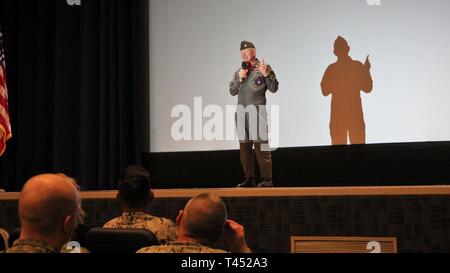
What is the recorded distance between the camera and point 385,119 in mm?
4797

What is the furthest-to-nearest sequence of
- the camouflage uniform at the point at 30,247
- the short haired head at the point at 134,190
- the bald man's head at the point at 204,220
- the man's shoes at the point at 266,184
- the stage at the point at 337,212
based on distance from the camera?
1. the man's shoes at the point at 266,184
2. the stage at the point at 337,212
3. the short haired head at the point at 134,190
4. the bald man's head at the point at 204,220
5. the camouflage uniform at the point at 30,247

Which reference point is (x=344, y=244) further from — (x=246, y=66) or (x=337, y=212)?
(x=246, y=66)

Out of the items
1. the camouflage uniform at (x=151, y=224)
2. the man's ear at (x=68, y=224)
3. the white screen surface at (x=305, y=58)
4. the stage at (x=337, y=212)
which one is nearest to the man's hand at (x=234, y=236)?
the camouflage uniform at (x=151, y=224)

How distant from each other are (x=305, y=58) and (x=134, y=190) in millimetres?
3006

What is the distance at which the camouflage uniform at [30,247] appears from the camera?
1.41 m

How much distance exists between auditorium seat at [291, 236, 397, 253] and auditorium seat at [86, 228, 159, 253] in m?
1.36

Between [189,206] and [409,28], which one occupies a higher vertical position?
[409,28]

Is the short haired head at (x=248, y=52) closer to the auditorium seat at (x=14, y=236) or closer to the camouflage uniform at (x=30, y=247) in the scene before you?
the auditorium seat at (x=14, y=236)

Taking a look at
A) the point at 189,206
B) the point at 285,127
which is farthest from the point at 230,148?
the point at 189,206

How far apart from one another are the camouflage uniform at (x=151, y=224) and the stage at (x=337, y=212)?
3.09ft

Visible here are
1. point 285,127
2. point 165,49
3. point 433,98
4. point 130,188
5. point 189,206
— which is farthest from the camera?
point 165,49

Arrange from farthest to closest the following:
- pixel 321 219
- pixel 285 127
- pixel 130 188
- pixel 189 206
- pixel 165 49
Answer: pixel 165 49 < pixel 285 127 < pixel 321 219 < pixel 130 188 < pixel 189 206
